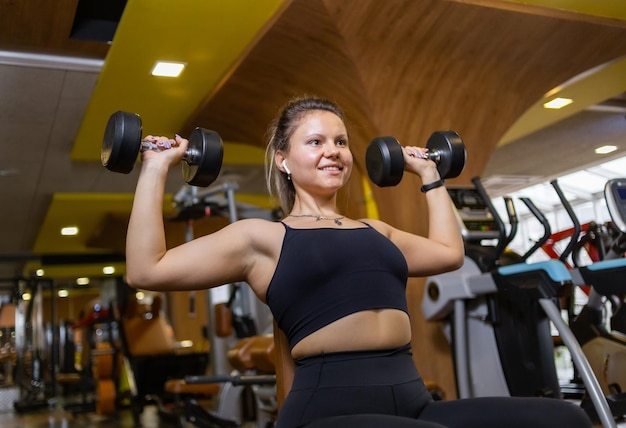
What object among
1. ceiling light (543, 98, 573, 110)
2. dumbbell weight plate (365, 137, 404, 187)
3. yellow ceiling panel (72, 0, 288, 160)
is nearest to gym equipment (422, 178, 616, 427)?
dumbbell weight plate (365, 137, 404, 187)

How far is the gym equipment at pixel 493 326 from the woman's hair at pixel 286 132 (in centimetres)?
156

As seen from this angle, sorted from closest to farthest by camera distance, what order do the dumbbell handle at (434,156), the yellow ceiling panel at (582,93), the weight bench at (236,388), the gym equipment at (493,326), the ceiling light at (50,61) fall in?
the dumbbell handle at (434,156)
the gym equipment at (493,326)
the weight bench at (236,388)
the ceiling light at (50,61)
the yellow ceiling panel at (582,93)

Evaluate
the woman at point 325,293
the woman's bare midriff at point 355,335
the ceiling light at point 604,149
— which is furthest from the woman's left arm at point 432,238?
the ceiling light at point 604,149

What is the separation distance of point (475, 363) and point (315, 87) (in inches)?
81.9

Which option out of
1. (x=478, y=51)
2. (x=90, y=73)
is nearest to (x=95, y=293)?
(x=90, y=73)

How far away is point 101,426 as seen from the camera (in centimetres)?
668

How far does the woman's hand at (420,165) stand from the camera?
A: 1698 mm

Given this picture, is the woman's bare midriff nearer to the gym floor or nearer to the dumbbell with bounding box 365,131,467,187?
the dumbbell with bounding box 365,131,467,187

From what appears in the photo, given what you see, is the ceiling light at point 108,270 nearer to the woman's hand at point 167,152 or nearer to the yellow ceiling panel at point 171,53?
the yellow ceiling panel at point 171,53

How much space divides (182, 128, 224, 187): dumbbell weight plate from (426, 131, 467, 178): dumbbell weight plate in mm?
577

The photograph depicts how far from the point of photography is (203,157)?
1.44 m

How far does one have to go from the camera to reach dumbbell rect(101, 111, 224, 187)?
4.44 feet

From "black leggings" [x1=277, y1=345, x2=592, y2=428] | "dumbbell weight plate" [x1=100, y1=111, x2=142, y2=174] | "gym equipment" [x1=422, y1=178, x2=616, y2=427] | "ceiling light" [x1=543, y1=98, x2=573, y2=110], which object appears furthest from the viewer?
"ceiling light" [x1=543, y1=98, x2=573, y2=110]

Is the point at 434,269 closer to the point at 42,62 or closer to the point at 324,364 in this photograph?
the point at 324,364
